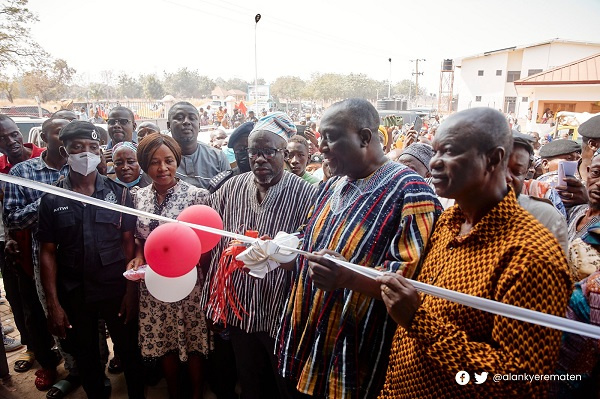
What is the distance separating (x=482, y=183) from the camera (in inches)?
51.2

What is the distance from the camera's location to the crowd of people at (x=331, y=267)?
125 cm

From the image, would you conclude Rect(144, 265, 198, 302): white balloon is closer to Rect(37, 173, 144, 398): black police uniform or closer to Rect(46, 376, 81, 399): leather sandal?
Rect(37, 173, 144, 398): black police uniform

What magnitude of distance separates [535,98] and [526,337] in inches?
1031

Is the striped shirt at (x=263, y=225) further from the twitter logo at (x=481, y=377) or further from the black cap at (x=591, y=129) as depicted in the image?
the black cap at (x=591, y=129)

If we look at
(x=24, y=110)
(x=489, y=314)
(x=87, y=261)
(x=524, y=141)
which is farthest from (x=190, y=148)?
(x=24, y=110)

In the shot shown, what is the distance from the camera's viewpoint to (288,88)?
69750 millimetres

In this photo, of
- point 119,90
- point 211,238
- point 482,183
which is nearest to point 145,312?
point 211,238

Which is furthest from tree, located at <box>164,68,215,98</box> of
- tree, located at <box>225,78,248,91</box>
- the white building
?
the white building

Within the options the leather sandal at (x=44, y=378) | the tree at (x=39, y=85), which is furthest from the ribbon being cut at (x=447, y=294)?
the tree at (x=39, y=85)

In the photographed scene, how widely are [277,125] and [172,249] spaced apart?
1.04m

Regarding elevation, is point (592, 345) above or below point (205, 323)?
above

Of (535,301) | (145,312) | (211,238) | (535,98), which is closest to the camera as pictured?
(535,301)

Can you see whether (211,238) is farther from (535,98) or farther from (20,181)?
(535,98)

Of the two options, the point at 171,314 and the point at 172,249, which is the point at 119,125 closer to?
the point at 171,314
